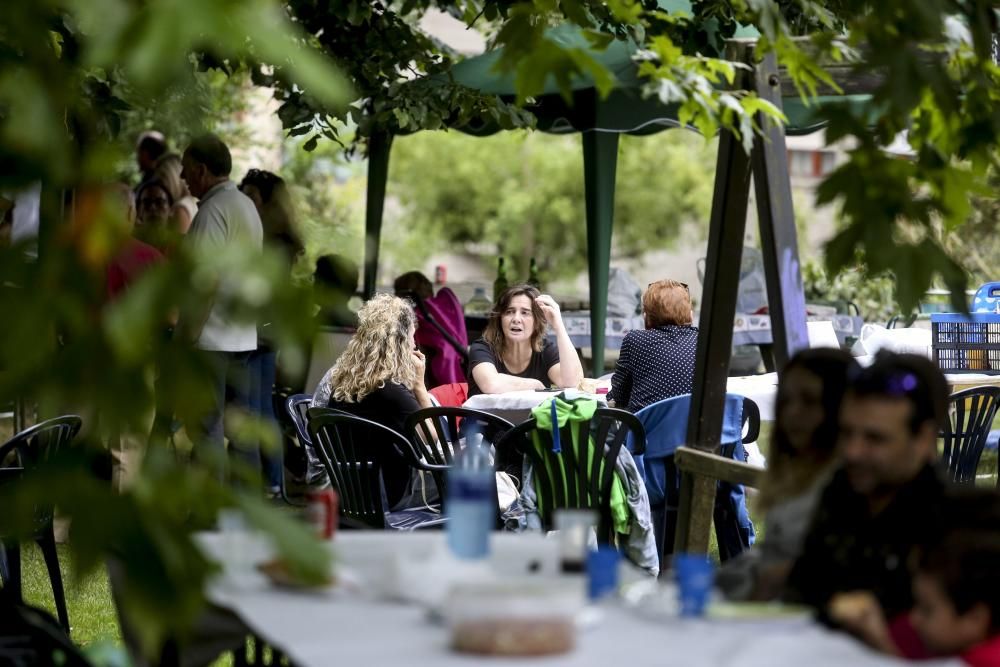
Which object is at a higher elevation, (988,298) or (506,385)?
(988,298)

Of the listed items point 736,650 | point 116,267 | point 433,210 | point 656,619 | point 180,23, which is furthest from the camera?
point 433,210

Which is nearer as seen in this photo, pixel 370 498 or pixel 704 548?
pixel 704 548

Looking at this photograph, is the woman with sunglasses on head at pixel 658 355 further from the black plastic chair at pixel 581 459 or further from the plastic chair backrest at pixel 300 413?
the plastic chair backrest at pixel 300 413

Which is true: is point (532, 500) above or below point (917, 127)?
below

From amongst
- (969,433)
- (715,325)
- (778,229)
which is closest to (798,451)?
(778,229)

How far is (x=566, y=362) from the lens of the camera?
712cm

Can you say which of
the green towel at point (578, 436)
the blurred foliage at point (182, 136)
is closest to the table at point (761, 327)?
the green towel at point (578, 436)

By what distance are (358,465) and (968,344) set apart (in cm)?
387

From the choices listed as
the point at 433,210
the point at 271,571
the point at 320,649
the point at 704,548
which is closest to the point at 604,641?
the point at 320,649

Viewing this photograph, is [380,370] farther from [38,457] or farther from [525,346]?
[38,457]

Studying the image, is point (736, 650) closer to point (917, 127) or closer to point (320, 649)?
point (320, 649)

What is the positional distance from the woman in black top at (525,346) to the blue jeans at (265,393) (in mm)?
1283

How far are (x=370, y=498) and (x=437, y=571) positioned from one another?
301 cm

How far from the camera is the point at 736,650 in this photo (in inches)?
87.1
